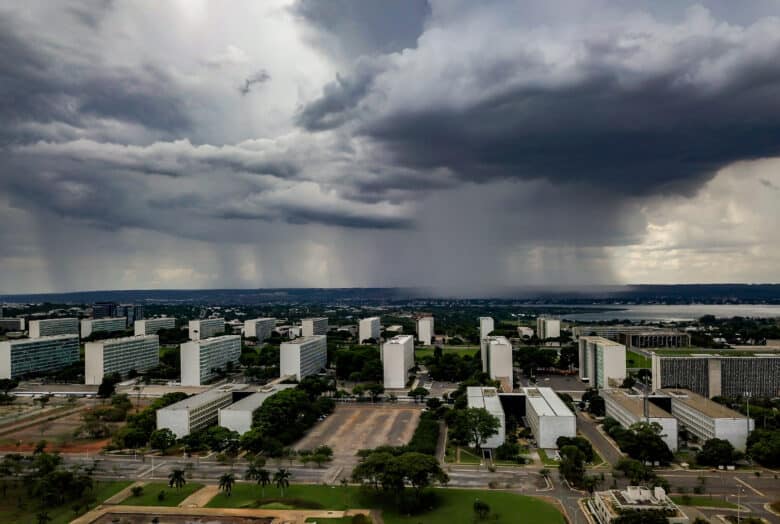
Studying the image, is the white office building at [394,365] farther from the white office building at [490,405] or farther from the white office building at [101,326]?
the white office building at [101,326]

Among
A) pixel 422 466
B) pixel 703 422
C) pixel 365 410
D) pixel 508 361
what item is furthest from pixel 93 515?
pixel 508 361

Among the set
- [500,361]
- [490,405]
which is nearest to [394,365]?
[500,361]

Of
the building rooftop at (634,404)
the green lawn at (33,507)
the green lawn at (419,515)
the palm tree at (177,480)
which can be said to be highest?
the building rooftop at (634,404)

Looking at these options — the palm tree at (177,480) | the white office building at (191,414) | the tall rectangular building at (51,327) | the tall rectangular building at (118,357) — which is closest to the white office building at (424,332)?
the tall rectangular building at (118,357)

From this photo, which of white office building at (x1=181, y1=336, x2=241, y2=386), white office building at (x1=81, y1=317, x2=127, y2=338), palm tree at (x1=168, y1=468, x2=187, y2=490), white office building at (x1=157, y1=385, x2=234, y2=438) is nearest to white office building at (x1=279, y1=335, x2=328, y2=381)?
white office building at (x1=181, y1=336, x2=241, y2=386)

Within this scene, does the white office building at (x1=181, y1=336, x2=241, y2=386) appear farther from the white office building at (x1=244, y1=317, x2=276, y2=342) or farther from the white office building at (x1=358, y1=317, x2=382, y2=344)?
the white office building at (x1=244, y1=317, x2=276, y2=342)

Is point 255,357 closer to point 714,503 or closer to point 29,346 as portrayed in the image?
point 29,346
